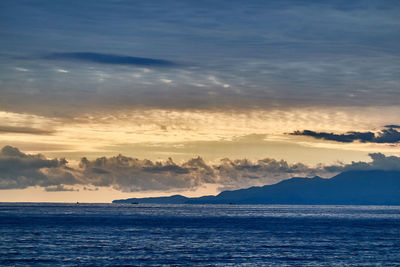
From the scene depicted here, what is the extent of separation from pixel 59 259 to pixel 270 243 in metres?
54.0

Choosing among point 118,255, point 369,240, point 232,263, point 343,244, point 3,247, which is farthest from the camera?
point 369,240

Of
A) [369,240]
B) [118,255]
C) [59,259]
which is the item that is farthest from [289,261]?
[369,240]

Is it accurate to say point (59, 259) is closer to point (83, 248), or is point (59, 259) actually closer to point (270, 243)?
point (83, 248)

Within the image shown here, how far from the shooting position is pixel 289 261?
102 m

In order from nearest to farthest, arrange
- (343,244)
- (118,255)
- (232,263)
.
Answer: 1. (232,263)
2. (118,255)
3. (343,244)

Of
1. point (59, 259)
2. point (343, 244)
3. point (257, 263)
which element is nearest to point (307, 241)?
point (343, 244)

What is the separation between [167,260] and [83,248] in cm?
2548

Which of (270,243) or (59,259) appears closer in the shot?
(59,259)

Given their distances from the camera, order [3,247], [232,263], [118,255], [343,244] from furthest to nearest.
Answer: [343,244], [3,247], [118,255], [232,263]

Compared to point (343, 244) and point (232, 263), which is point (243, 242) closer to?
point (343, 244)

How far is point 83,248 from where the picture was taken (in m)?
120

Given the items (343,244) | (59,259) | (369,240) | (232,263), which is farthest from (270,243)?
(59,259)

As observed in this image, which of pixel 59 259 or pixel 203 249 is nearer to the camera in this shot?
pixel 59 259

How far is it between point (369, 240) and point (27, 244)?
276 feet
